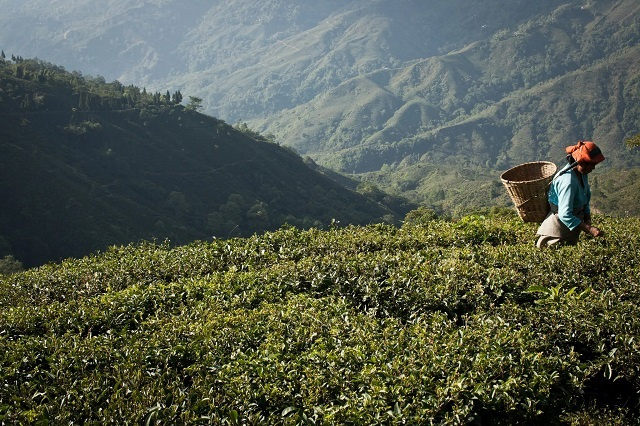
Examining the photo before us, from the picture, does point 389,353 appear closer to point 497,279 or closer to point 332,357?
point 332,357

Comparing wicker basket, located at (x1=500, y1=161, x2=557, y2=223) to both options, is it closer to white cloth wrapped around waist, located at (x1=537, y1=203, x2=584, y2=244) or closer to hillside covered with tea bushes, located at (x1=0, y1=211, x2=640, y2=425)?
white cloth wrapped around waist, located at (x1=537, y1=203, x2=584, y2=244)

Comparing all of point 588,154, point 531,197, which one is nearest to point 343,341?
point 531,197

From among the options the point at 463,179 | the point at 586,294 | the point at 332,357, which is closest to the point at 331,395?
the point at 332,357

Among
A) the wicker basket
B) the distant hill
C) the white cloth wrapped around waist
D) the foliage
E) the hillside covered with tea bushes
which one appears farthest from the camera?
the distant hill

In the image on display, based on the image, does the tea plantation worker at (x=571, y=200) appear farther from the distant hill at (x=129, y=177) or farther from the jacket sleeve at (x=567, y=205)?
the distant hill at (x=129, y=177)

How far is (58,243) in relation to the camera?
60750mm

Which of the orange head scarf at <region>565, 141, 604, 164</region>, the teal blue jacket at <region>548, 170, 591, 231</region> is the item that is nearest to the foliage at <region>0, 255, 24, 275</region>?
the teal blue jacket at <region>548, 170, 591, 231</region>

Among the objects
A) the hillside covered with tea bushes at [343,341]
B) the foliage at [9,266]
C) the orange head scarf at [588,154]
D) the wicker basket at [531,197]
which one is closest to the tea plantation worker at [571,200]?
the orange head scarf at [588,154]

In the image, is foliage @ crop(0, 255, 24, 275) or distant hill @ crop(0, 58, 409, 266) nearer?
foliage @ crop(0, 255, 24, 275)

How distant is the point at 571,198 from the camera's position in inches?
267

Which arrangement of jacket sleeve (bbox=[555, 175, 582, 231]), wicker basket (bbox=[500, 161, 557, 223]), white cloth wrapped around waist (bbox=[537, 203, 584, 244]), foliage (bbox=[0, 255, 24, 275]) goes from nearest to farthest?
jacket sleeve (bbox=[555, 175, 582, 231])
white cloth wrapped around waist (bbox=[537, 203, 584, 244])
wicker basket (bbox=[500, 161, 557, 223])
foliage (bbox=[0, 255, 24, 275])

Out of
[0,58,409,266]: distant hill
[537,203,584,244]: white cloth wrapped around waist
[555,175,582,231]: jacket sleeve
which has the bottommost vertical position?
[537,203,584,244]: white cloth wrapped around waist

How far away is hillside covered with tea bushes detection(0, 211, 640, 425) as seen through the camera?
404 centimetres

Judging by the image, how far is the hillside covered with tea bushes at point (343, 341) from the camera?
159 inches
